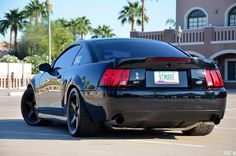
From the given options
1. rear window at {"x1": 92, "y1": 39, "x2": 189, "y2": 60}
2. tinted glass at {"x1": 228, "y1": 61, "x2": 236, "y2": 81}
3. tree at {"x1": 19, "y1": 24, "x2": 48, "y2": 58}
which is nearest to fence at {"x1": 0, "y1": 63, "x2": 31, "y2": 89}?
tinted glass at {"x1": 228, "y1": 61, "x2": 236, "y2": 81}

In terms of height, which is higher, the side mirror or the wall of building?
the wall of building

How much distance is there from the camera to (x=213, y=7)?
42.0 m

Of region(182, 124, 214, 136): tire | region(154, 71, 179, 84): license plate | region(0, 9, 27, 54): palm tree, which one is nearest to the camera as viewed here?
region(154, 71, 179, 84): license plate

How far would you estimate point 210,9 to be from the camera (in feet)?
138

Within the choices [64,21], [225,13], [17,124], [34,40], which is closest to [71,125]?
[17,124]

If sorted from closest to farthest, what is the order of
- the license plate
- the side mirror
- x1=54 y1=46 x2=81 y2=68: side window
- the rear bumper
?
the rear bumper, the license plate, x1=54 y1=46 x2=81 y2=68: side window, the side mirror

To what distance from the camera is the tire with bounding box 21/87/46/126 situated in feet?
33.1

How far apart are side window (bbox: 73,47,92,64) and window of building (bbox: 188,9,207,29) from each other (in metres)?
34.9

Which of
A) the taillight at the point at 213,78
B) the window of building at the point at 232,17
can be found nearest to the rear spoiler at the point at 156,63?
the taillight at the point at 213,78

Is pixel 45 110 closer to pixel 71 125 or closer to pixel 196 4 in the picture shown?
pixel 71 125

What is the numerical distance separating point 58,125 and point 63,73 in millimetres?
1555

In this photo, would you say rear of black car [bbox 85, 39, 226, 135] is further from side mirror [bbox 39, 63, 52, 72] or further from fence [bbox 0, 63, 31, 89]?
fence [bbox 0, 63, 31, 89]

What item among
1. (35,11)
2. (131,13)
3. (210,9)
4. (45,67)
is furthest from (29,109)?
(35,11)

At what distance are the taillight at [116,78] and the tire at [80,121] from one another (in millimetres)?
525
